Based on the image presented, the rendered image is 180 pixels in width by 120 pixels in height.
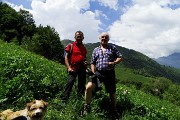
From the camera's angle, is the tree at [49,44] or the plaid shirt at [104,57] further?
the tree at [49,44]

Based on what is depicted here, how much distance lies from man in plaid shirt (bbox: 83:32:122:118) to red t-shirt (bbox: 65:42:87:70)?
45 centimetres

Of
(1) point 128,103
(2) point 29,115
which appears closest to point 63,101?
(1) point 128,103

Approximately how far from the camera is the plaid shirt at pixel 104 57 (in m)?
12.0

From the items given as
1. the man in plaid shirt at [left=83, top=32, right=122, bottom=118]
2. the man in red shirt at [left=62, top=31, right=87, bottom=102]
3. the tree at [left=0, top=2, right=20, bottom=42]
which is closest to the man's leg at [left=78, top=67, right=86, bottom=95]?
the man in red shirt at [left=62, top=31, right=87, bottom=102]

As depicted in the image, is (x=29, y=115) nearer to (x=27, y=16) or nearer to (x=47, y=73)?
(x=47, y=73)

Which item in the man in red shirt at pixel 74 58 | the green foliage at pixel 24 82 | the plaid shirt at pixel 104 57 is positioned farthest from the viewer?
the man in red shirt at pixel 74 58

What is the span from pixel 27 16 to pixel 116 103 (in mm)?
97794

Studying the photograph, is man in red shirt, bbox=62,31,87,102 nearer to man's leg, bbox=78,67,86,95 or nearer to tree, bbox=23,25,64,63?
man's leg, bbox=78,67,86,95

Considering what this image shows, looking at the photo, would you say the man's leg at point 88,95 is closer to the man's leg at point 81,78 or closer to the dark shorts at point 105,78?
the dark shorts at point 105,78

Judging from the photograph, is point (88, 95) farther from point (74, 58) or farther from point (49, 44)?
point (49, 44)

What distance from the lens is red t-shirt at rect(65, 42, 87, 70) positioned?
12352mm

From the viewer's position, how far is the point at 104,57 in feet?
39.4

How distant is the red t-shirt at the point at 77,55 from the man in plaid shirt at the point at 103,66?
1.48 ft

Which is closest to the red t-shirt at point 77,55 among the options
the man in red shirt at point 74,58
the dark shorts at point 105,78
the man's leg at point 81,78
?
the man in red shirt at point 74,58
